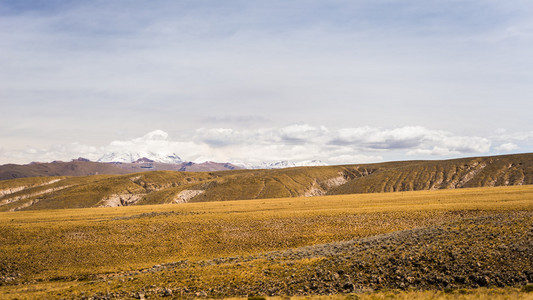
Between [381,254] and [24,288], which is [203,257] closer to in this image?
[24,288]

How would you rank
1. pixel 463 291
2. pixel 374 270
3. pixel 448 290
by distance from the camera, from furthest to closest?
pixel 374 270
pixel 448 290
pixel 463 291

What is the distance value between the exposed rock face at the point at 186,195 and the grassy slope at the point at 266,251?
116m

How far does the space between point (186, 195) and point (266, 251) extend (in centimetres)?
14440

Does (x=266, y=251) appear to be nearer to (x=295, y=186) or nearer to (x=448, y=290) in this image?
(x=448, y=290)

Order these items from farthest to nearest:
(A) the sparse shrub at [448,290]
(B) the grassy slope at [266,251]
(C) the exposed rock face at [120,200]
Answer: (C) the exposed rock face at [120,200], (B) the grassy slope at [266,251], (A) the sparse shrub at [448,290]

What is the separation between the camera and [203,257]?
4253 centimetres

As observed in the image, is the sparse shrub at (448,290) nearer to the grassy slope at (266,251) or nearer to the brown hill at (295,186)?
the grassy slope at (266,251)

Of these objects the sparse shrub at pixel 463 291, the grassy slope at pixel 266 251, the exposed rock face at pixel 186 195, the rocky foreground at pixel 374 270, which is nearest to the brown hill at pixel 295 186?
the exposed rock face at pixel 186 195

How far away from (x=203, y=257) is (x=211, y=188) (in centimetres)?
14691

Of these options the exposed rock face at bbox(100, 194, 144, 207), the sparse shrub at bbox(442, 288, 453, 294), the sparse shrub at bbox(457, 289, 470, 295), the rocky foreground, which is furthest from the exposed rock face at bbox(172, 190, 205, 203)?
the sparse shrub at bbox(457, 289, 470, 295)

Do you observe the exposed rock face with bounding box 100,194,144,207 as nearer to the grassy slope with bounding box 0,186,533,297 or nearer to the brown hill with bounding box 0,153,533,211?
the brown hill with bounding box 0,153,533,211

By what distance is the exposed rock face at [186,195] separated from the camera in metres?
175

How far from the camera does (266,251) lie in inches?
1677

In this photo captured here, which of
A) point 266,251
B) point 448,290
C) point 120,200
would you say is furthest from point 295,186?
point 448,290
